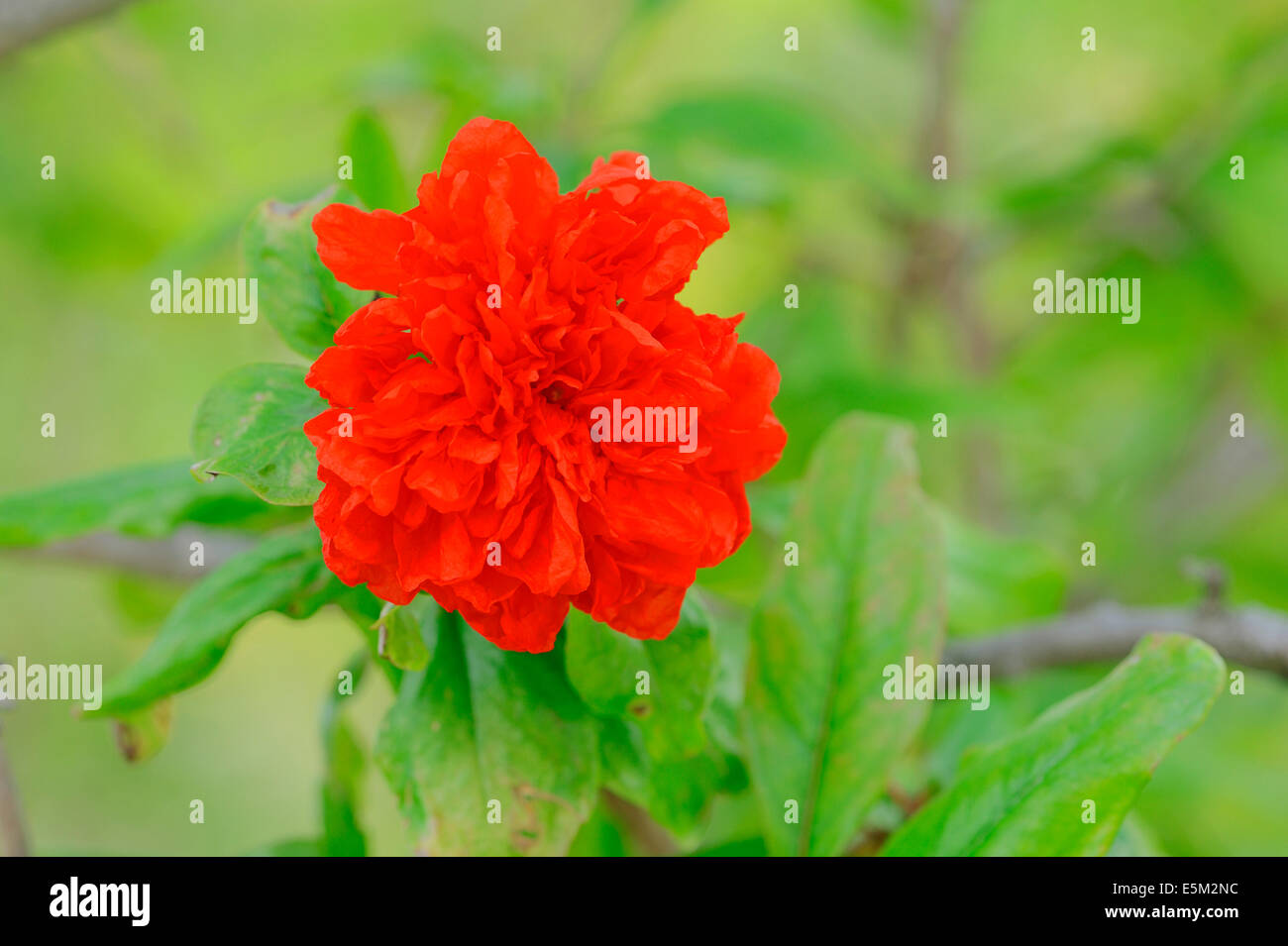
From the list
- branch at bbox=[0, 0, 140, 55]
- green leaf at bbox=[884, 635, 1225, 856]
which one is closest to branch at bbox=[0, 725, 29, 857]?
green leaf at bbox=[884, 635, 1225, 856]

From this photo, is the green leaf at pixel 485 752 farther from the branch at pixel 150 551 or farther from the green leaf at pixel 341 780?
the branch at pixel 150 551

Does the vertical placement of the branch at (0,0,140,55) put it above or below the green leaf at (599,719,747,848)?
above

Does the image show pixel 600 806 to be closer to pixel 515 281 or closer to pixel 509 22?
pixel 515 281

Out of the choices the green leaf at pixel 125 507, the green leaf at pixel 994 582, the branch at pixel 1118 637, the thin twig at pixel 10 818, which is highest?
the green leaf at pixel 125 507

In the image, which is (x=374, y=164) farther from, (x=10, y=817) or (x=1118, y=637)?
(x=1118, y=637)

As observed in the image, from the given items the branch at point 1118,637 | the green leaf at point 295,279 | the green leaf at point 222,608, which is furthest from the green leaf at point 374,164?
the branch at point 1118,637

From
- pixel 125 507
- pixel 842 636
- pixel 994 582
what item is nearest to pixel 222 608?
pixel 125 507

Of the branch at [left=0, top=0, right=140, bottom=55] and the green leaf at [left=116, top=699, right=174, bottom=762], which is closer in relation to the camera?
the green leaf at [left=116, top=699, right=174, bottom=762]

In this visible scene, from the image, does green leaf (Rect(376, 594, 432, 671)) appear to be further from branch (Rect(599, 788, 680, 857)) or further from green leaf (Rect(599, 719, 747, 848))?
branch (Rect(599, 788, 680, 857))
